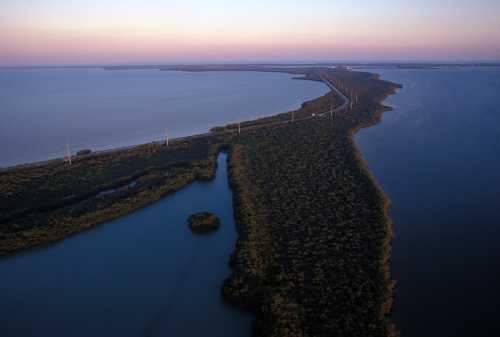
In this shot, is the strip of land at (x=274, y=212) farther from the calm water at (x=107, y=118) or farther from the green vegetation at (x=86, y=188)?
the calm water at (x=107, y=118)

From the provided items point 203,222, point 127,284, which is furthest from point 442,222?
point 127,284

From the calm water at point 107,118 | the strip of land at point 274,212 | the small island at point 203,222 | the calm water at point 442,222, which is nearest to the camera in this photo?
the strip of land at point 274,212

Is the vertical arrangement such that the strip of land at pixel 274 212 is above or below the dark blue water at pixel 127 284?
above

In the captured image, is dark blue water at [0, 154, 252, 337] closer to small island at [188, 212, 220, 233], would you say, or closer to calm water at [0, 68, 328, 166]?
small island at [188, 212, 220, 233]

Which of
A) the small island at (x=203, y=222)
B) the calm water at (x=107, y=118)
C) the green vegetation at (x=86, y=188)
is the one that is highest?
the calm water at (x=107, y=118)

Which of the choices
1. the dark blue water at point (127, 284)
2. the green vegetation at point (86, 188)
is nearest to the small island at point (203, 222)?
the dark blue water at point (127, 284)

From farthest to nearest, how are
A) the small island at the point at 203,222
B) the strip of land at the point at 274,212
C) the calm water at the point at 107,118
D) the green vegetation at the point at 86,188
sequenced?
the calm water at the point at 107,118 < the small island at the point at 203,222 < the green vegetation at the point at 86,188 < the strip of land at the point at 274,212
